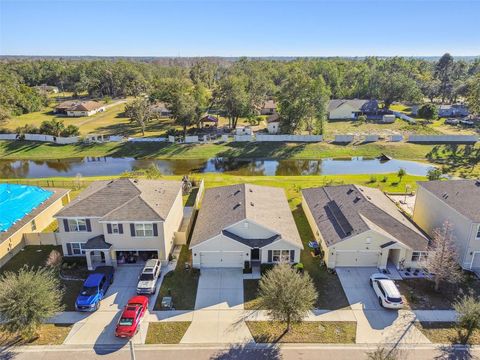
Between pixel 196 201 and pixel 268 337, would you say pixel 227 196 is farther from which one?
pixel 268 337

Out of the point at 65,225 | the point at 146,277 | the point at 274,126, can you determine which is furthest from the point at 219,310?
the point at 274,126

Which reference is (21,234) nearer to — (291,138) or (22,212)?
(22,212)

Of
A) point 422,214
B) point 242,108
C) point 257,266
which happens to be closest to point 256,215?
point 257,266

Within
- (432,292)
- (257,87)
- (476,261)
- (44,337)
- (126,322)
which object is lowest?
(44,337)

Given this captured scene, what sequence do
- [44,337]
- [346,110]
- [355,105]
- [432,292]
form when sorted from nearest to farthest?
[44,337] < [432,292] < [346,110] < [355,105]

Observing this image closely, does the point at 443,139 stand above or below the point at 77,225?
below

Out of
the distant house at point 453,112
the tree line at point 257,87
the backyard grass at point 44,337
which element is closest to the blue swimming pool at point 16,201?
the backyard grass at point 44,337
